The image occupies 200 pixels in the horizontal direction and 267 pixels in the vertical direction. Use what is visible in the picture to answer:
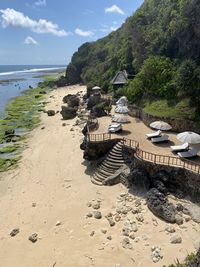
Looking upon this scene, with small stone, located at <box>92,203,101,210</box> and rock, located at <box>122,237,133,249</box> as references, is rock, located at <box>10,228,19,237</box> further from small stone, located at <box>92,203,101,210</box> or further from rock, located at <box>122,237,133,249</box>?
rock, located at <box>122,237,133,249</box>

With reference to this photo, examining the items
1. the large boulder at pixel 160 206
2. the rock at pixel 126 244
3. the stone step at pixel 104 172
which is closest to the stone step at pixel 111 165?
the stone step at pixel 104 172

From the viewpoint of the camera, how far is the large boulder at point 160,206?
18763 millimetres

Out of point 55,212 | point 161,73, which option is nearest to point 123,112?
point 161,73

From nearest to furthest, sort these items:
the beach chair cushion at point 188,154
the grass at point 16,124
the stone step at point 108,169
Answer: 1. the beach chair cushion at point 188,154
2. the stone step at point 108,169
3. the grass at point 16,124

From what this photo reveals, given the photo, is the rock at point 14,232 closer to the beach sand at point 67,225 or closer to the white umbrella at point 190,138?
the beach sand at point 67,225

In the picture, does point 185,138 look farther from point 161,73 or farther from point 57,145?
point 57,145

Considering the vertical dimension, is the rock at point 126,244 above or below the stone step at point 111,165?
below

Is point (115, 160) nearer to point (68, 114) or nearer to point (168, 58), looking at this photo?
point (168, 58)

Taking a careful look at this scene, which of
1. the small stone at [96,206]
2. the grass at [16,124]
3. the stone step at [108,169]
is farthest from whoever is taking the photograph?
the grass at [16,124]

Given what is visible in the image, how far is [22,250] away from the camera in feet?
58.1

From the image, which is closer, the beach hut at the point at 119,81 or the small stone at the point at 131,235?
the small stone at the point at 131,235

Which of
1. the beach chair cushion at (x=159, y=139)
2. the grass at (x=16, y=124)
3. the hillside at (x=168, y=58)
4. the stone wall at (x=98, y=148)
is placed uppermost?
the hillside at (x=168, y=58)

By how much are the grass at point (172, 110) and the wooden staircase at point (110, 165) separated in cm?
687

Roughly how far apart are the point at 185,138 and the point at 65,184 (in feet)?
35.7
